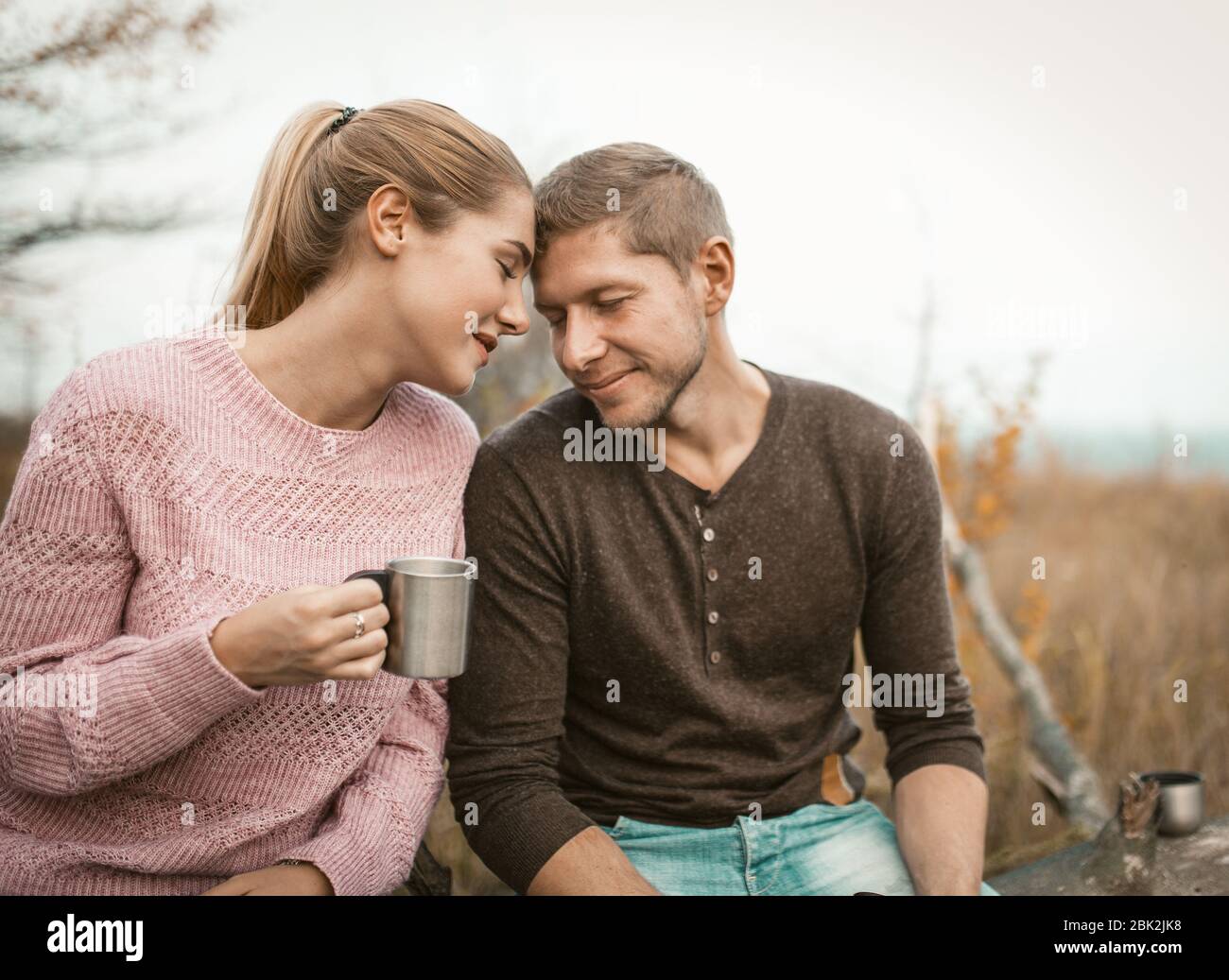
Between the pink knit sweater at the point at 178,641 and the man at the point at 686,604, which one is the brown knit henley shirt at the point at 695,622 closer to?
the man at the point at 686,604

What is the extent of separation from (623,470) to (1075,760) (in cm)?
236

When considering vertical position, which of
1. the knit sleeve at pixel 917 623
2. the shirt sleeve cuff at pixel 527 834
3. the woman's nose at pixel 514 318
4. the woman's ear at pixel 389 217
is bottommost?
the shirt sleeve cuff at pixel 527 834

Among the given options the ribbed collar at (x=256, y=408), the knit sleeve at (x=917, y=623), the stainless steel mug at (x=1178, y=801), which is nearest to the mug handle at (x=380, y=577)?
the ribbed collar at (x=256, y=408)

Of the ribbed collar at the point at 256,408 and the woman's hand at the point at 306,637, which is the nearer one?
the woman's hand at the point at 306,637

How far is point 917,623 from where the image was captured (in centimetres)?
252

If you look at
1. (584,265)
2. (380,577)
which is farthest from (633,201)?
(380,577)

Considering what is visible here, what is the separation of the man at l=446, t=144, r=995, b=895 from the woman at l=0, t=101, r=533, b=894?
19 centimetres

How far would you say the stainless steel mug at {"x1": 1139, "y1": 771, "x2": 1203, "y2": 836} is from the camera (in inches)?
101

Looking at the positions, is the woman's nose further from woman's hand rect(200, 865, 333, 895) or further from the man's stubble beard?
woman's hand rect(200, 865, 333, 895)

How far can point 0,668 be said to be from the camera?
6.14 ft

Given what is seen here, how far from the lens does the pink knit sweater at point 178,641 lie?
6.01ft

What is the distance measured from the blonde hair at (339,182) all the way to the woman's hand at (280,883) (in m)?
1.09

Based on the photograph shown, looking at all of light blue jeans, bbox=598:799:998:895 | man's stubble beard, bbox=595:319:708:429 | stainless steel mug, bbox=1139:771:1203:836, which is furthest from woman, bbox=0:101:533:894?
stainless steel mug, bbox=1139:771:1203:836
